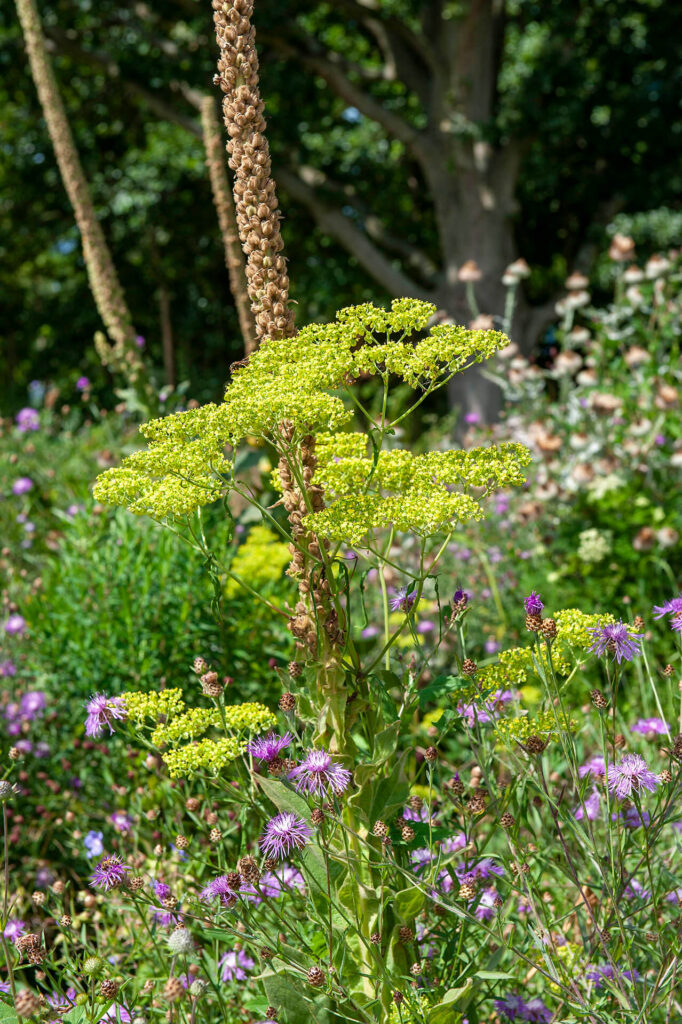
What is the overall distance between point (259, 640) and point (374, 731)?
5.53 feet

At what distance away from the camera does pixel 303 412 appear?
144cm

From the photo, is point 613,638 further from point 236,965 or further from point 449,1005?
point 236,965

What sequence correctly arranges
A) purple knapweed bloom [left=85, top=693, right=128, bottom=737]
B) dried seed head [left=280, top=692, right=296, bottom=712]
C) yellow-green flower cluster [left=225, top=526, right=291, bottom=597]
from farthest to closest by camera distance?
yellow-green flower cluster [left=225, top=526, right=291, bottom=597] < purple knapweed bloom [left=85, top=693, right=128, bottom=737] < dried seed head [left=280, top=692, right=296, bottom=712]

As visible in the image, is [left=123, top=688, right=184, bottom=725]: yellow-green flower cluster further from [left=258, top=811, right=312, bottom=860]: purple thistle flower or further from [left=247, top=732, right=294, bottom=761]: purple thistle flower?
[left=258, top=811, right=312, bottom=860]: purple thistle flower

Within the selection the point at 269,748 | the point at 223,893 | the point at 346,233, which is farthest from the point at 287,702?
the point at 346,233

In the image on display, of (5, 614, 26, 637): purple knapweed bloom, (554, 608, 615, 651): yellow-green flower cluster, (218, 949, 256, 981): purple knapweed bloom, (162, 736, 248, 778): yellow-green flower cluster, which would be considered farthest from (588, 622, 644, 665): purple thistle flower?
(5, 614, 26, 637): purple knapweed bloom

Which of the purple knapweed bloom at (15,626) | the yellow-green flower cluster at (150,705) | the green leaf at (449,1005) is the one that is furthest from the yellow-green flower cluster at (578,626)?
the purple knapweed bloom at (15,626)

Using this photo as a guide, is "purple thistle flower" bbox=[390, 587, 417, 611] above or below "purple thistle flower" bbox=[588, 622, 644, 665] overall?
above

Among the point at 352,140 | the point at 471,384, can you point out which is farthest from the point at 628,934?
the point at 352,140

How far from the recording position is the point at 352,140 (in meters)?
13.3

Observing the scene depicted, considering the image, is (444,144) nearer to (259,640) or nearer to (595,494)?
(595,494)

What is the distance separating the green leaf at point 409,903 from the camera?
151 cm

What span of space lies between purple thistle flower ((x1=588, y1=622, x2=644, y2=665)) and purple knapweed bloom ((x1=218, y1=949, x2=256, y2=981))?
41.4 inches

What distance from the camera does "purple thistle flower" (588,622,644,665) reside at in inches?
65.2
